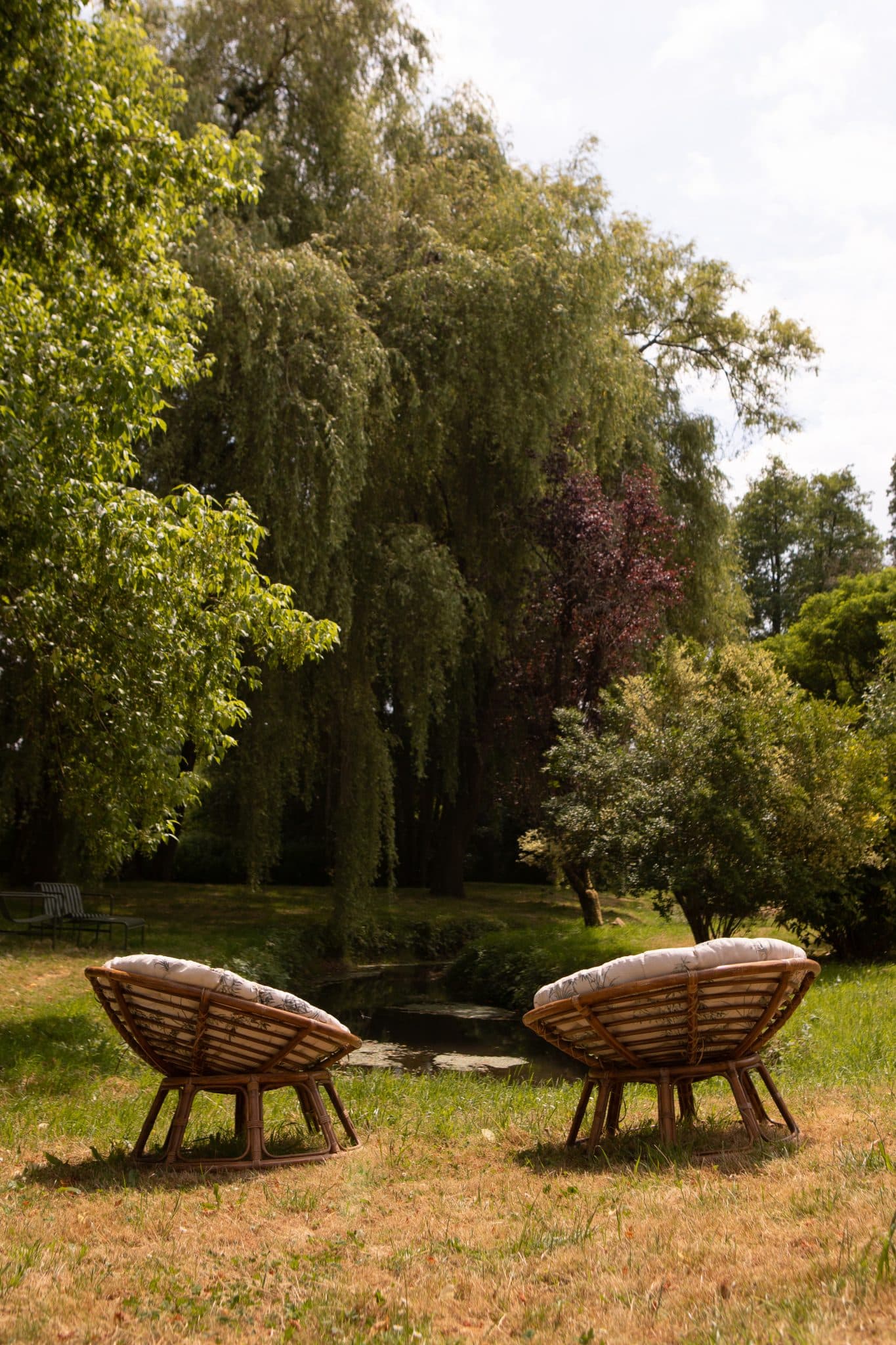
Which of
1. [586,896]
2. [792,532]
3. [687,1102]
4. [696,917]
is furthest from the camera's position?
[792,532]

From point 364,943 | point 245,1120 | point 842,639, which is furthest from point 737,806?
point 842,639

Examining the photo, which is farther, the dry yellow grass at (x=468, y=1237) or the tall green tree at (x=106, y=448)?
the tall green tree at (x=106, y=448)

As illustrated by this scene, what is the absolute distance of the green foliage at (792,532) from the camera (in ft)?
147

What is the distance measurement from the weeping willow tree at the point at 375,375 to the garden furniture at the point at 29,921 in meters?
2.61

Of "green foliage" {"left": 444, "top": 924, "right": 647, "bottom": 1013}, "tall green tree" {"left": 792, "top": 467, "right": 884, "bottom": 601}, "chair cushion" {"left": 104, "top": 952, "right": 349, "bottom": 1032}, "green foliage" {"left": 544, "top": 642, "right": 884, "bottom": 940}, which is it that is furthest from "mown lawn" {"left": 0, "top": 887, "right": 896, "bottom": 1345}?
"tall green tree" {"left": 792, "top": 467, "right": 884, "bottom": 601}

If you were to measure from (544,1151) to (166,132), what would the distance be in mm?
7966

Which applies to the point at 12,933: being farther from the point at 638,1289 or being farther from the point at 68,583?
the point at 638,1289

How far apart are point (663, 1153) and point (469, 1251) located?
4.72 feet

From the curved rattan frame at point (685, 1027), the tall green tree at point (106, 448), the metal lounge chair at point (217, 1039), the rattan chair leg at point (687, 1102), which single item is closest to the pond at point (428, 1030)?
the rattan chair leg at point (687, 1102)

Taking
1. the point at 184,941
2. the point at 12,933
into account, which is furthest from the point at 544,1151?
the point at 12,933

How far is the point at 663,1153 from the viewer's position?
4793 millimetres

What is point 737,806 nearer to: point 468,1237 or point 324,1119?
point 324,1119

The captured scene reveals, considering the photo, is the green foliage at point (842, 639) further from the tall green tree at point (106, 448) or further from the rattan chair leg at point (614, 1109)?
the rattan chair leg at point (614, 1109)

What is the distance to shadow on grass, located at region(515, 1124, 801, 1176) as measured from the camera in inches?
182
